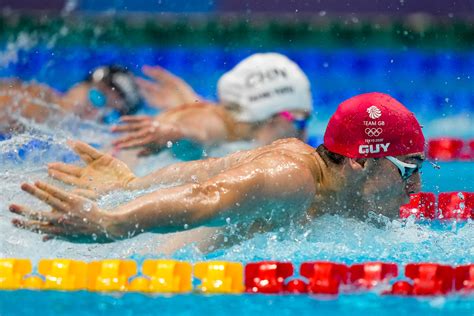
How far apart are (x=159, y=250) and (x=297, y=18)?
485 cm

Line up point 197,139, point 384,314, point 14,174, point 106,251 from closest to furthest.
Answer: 1. point 384,314
2. point 106,251
3. point 14,174
4. point 197,139

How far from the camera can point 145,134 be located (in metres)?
4.12

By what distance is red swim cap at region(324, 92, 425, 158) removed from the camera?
9.61ft

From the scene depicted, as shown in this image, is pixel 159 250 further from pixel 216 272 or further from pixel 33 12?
pixel 33 12

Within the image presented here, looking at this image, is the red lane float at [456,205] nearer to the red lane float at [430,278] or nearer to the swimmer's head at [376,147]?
the swimmer's head at [376,147]

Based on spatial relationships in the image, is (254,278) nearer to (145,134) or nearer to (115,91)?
(145,134)

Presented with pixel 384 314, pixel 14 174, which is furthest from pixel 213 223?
pixel 14 174

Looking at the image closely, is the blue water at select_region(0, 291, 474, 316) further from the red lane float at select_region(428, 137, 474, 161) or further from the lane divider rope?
the red lane float at select_region(428, 137, 474, 161)

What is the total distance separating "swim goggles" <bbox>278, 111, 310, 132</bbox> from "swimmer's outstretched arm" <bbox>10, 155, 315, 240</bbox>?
1.74 metres

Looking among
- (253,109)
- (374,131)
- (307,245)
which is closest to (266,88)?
(253,109)

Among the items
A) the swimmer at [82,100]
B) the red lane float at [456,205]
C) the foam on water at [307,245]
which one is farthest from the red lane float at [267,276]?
the swimmer at [82,100]

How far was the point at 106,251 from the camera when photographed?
3.17 metres

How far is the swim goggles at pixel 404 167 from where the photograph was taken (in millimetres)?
2953

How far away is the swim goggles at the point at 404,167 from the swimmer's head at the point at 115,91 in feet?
9.21
